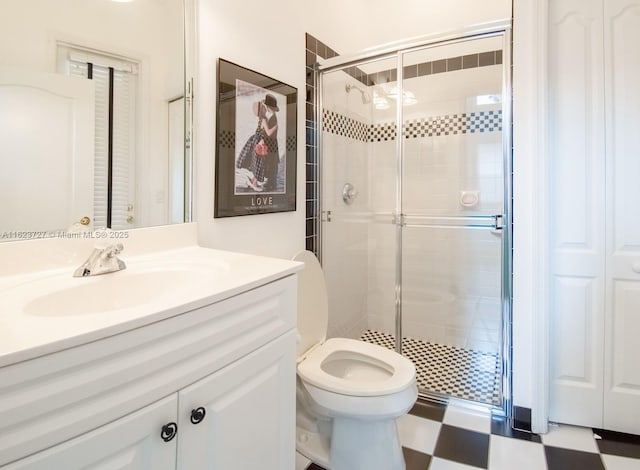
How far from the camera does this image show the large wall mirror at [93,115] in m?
0.96

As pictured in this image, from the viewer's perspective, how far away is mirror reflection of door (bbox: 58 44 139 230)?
113cm

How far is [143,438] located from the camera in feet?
2.20

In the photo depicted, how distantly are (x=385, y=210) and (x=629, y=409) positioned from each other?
171cm

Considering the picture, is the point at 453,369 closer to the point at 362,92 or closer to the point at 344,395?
the point at 344,395

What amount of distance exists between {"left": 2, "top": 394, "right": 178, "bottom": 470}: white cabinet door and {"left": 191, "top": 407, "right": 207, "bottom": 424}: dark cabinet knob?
4cm

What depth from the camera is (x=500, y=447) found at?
1.55 meters

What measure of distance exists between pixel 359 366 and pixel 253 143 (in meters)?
1.11

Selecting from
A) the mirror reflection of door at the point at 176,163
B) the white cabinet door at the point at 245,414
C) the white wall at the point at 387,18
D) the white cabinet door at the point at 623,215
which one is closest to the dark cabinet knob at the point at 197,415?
the white cabinet door at the point at 245,414

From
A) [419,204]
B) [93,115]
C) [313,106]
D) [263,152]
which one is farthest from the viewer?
[419,204]

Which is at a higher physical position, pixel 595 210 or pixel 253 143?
pixel 253 143

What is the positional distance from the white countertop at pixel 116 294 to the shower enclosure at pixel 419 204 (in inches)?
45.7

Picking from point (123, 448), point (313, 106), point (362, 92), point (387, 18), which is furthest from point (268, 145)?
point (387, 18)

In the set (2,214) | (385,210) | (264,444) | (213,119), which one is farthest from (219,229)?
(385,210)

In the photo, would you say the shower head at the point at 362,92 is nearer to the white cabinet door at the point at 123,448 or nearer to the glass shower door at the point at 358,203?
the glass shower door at the point at 358,203
